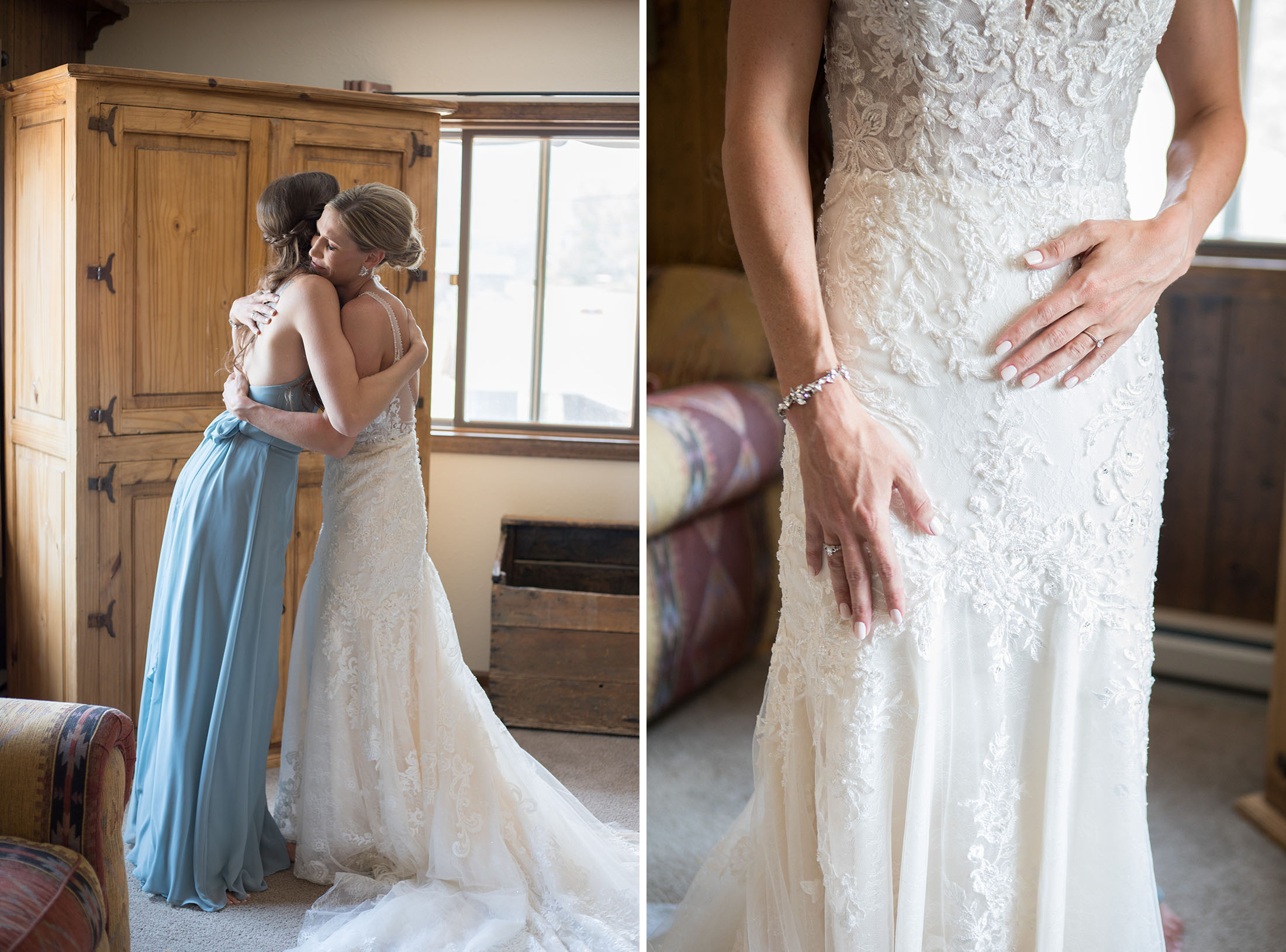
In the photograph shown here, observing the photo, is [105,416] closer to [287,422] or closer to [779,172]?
[287,422]

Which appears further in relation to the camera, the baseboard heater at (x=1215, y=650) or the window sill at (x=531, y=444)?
the baseboard heater at (x=1215, y=650)

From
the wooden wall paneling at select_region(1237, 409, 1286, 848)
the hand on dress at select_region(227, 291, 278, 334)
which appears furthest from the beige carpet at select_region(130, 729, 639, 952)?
the wooden wall paneling at select_region(1237, 409, 1286, 848)

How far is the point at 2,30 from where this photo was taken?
1111 mm

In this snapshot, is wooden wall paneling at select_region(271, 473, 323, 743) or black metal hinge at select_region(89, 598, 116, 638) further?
wooden wall paneling at select_region(271, 473, 323, 743)

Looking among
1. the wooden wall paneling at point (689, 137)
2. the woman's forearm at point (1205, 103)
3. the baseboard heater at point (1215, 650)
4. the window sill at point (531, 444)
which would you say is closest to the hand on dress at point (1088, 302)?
the woman's forearm at point (1205, 103)

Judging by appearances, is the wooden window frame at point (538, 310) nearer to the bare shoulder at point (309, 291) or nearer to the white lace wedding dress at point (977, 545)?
the bare shoulder at point (309, 291)

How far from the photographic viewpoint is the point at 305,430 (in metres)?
1.26

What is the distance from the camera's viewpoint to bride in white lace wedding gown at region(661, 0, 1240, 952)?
89cm

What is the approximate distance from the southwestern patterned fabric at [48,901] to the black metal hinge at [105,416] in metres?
0.49

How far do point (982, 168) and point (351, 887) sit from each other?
1.14 meters

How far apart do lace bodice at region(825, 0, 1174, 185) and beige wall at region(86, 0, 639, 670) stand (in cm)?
42

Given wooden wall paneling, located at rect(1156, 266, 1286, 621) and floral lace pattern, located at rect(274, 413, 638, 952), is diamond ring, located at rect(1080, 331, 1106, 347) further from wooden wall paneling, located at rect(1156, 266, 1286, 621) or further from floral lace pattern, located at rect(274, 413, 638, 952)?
wooden wall paneling, located at rect(1156, 266, 1286, 621)

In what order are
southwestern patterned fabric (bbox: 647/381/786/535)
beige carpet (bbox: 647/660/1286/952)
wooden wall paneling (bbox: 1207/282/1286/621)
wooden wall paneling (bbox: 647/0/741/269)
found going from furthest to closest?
wooden wall paneling (bbox: 1207/282/1286/621), southwestern patterned fabric (bbox: 647/381/786/535), wooden wall paneling (bbox: 647/0/741/269), beige carpet (bbox: 647/660/1286/952)

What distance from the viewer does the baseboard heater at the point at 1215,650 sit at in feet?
8.06
